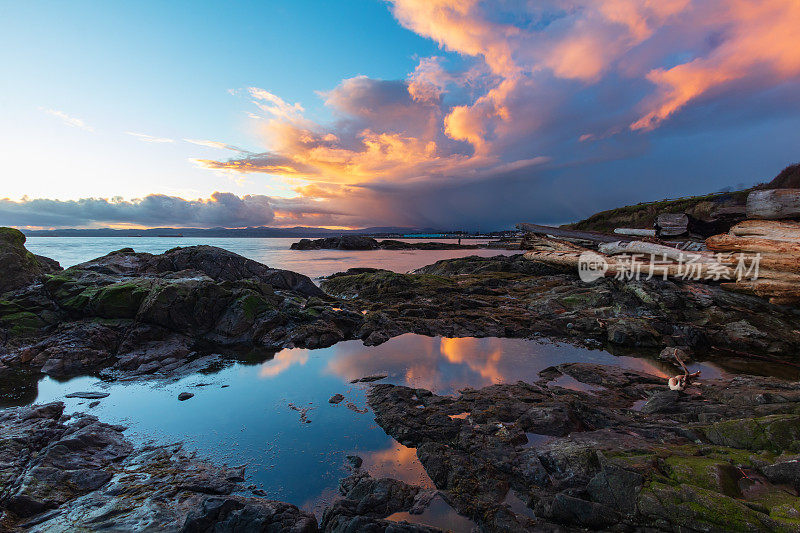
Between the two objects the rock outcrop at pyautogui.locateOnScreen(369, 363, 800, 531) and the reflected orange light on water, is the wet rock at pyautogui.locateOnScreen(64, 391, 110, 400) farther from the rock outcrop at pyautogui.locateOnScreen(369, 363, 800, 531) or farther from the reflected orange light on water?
the rock outcrop at pyautogui.locateOnScreen(369, 363, 800, 531)

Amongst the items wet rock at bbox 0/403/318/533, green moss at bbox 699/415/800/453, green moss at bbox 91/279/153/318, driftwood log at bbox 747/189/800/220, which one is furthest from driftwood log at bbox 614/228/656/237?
green moss at bbox 91/279/153/318

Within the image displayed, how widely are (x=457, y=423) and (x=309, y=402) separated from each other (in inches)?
155

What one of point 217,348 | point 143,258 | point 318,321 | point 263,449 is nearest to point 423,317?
point 318,321

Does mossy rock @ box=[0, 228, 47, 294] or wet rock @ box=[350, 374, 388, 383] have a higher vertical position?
mossy rock @ box=[0, 228, 47, 294]

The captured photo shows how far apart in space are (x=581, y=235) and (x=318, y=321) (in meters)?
22.9

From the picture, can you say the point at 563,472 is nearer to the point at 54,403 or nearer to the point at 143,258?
the point at 54,403

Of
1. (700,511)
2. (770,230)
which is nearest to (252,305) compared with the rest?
(700,511)

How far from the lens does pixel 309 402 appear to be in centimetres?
843

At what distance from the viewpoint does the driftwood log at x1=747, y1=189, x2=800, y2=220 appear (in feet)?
45.8

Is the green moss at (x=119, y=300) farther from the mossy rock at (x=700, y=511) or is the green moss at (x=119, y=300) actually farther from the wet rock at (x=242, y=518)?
the mossy rock at (x=700, y=511)

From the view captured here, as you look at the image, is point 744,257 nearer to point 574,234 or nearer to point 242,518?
point 574,234

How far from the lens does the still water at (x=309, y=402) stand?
602cm

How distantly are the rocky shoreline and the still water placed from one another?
410 mm

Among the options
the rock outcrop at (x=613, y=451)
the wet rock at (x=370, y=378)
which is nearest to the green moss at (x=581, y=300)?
the rock outcrop at (x=613, y=451)
